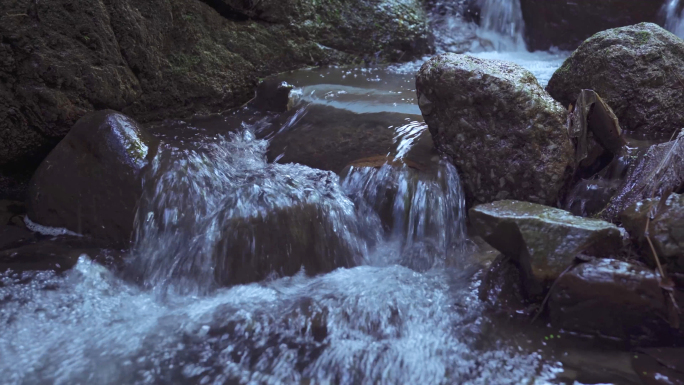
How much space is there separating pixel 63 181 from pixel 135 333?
1.36 meters

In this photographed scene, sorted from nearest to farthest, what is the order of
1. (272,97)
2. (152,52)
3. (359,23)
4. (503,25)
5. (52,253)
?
(52,253)
(152,52)
(272,97)
(359,23)
(503,25)

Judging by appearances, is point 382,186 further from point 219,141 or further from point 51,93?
point 51,93

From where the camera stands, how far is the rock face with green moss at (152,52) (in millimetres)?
3408

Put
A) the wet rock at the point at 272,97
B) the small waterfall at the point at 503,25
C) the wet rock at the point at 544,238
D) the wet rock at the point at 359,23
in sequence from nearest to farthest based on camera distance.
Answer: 1. the wet rock at the point at 544,238
2. the wet rock at the point at 272,97
3. the wet rock at the point at 359,23
4. the small waterfall at the point at 503,25

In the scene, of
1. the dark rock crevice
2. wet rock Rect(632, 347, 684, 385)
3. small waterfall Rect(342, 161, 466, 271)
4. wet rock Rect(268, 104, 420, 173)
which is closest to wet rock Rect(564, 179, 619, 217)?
small waterfall Rect(342, 161, 466, 271)

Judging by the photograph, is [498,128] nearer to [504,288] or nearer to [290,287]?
[504,288]

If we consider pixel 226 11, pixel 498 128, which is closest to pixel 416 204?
pixel 498 128

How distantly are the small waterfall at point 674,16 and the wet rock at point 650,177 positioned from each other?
426cm

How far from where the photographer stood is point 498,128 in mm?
3254

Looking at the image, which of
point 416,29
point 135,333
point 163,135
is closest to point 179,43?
point 163,135

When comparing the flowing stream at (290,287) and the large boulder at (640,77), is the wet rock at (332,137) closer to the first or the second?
the flowing stream at (290,287)

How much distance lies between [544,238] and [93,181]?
2.75 metres

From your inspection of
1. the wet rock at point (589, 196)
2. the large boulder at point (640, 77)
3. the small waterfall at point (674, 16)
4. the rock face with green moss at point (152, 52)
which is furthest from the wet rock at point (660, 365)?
the small waterfall at point (674, 16)

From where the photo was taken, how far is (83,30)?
11.7ft
